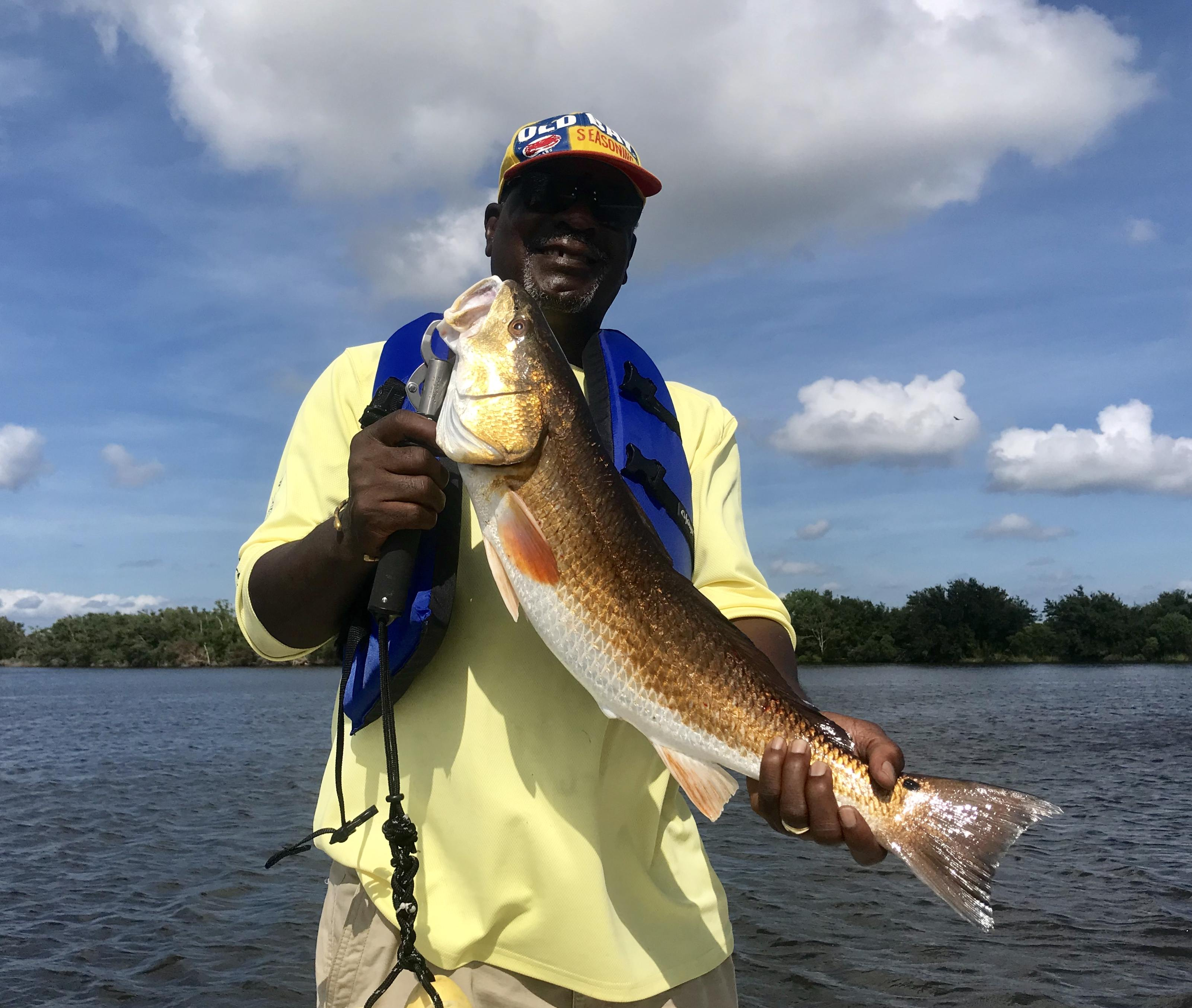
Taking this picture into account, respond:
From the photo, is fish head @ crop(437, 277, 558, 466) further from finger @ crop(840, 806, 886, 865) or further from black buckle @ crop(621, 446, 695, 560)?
finger @ crop(840, 806, 886, 865)

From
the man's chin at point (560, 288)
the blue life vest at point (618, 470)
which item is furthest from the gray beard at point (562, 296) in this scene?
the blue life vest at point (618, 470)

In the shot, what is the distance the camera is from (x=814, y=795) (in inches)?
99.3

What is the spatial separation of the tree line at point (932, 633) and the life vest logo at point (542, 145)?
102 m

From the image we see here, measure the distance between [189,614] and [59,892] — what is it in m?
125

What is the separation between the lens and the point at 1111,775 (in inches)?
862

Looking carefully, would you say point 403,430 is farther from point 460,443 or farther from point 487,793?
point 487,793

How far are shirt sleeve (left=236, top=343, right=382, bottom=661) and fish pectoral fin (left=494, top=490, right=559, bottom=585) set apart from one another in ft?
1.64

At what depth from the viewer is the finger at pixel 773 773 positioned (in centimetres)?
254

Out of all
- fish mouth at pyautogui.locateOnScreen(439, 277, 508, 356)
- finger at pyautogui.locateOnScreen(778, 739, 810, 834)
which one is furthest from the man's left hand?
fish mouth at pyautogui.locateOnScreen(439, 277, 508, 356)

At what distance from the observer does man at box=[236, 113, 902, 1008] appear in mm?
2391

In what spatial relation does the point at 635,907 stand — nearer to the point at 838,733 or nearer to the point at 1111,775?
the point at 838,733

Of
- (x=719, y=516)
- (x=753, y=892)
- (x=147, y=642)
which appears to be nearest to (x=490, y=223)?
(x=719, y=516)

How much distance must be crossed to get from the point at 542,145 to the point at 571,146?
0.11 metres

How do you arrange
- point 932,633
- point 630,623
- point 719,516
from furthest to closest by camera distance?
1. point 932,633
2. point 719,516
3. point 630,623
